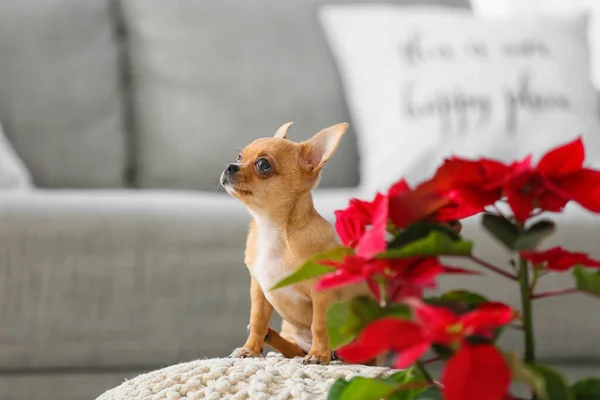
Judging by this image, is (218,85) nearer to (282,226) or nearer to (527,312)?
(282,226)

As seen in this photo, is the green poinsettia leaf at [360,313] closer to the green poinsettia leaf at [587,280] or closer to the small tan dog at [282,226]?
the green poinsettia leaf at [587,280]

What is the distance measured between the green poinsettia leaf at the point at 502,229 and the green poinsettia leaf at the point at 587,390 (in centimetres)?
9

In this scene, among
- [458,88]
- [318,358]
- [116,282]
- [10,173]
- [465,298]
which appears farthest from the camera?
[458,88]

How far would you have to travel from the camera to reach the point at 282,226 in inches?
30.8

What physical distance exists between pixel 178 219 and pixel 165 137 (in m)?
0.61

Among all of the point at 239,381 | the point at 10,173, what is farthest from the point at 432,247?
the point at 10,173

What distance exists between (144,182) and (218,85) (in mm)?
327

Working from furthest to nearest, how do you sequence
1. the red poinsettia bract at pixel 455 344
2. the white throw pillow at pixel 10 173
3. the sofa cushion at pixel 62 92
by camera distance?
the sofa cushion at pixel 62 92, the white throw pillow at pixel 10 173, the red poinsettia bract at pixel 455 344

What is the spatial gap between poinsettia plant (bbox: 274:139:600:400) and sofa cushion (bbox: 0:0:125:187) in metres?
1.60

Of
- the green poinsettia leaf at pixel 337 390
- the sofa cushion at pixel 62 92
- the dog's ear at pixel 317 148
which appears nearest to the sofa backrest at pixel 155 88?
the sofa cushion at pixel 62 92

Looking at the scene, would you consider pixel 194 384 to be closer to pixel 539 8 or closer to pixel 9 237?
pixel 9 237

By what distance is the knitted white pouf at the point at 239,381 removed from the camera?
1.87ft

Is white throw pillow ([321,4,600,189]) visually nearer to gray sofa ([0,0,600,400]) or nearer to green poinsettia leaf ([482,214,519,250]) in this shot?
gray sofa ([0,0,600,400])

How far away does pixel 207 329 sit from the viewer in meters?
1.39
